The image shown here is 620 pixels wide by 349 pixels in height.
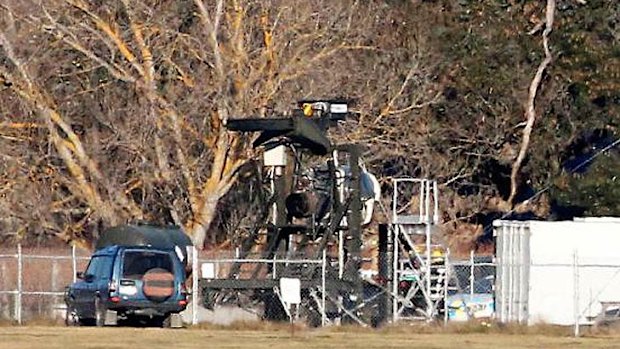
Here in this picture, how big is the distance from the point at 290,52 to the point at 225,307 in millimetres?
9626

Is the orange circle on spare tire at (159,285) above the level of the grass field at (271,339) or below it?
above

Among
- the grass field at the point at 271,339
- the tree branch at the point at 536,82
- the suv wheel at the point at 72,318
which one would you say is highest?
the tree branch at the point at 536,82

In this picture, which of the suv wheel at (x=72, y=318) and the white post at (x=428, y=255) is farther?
the white post at (x=428, y=255)

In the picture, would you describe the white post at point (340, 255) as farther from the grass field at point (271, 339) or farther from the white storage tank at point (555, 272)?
the grass field at point (271, 339)

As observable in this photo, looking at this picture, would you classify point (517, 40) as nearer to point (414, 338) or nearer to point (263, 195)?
point (263, 195)

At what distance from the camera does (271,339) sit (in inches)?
1164

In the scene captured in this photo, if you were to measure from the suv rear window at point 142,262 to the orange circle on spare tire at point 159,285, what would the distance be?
168 mm

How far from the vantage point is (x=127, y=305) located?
33.2 meters

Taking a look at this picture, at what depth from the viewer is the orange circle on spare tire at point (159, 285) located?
3338 cm

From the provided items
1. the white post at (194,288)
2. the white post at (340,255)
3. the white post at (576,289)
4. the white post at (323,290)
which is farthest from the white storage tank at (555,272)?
the white post at (194,288)

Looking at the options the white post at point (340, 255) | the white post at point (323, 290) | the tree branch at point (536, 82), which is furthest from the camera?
the tree branch at point (536, 82)

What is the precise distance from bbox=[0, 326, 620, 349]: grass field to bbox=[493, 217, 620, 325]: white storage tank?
364cm

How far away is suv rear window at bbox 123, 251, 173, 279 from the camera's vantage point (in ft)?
109

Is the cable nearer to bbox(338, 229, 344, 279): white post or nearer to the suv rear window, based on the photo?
bbox(338, 229, 344, 279): white post
